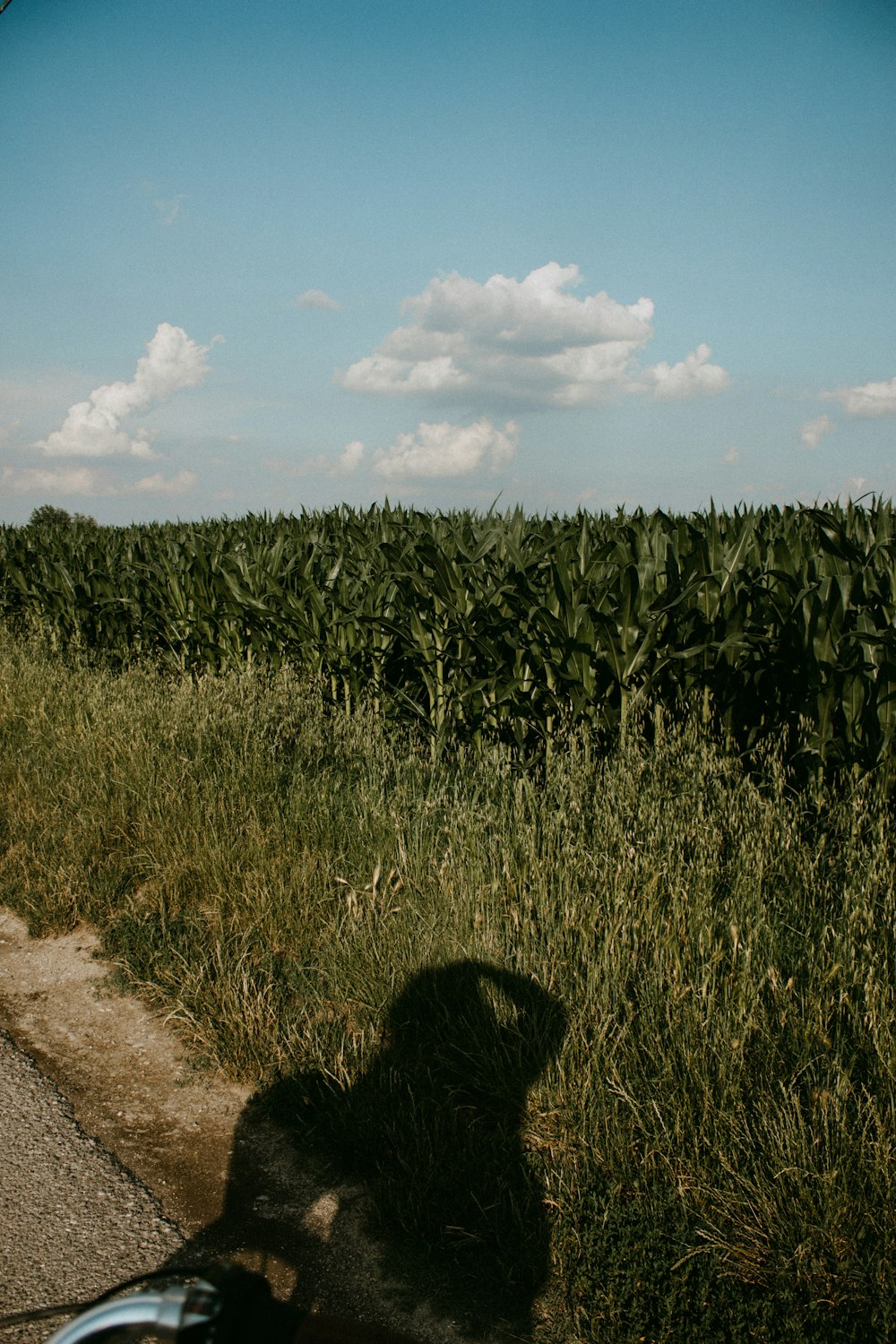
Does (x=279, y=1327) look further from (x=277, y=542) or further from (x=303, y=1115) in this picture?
(x=277, y=542)

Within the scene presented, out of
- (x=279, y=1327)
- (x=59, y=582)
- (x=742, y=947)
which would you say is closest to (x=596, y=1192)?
(x=742, y=947)

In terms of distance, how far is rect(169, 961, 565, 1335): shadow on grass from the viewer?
7.67ft

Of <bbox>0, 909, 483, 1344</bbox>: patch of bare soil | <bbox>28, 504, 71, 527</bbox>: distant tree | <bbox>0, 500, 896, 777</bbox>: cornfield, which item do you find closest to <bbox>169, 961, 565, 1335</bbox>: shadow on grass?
<bbox>0, 909, 483, 1344</bbox>: patch of bare soil

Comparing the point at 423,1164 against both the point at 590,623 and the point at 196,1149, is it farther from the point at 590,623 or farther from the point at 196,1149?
the point at 590,623

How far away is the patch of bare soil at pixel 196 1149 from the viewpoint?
2.37 metres

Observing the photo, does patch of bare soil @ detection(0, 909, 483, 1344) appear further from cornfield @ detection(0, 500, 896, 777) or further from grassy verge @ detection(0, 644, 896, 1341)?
cornfield @ detection(0, 500, 896, 777)

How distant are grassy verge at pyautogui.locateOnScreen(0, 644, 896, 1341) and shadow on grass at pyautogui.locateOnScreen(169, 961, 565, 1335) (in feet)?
0.04

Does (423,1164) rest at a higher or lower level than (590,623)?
lower

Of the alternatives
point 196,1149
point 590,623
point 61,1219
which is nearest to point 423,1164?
point 196,1149

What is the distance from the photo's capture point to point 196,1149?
9.64 ft

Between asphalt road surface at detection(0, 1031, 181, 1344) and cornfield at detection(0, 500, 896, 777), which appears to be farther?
cornfield at detection(0, 500, 896, 777)

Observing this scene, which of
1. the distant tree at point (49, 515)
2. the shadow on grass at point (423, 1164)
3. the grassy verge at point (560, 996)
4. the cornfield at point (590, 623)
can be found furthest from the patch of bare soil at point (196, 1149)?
the distant tree at point (49, 515)

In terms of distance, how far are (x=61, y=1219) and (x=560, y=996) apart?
163cm

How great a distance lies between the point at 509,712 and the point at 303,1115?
10.5 ft
